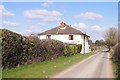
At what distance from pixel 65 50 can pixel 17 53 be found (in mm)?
20153

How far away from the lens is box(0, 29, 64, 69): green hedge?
17.4 metres

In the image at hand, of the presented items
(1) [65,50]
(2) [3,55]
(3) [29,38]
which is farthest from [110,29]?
(2) [3,55]

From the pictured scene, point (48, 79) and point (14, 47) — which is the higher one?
point (14, 47)

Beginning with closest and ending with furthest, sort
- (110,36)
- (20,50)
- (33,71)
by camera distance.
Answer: (33,71), (20,50), (110,36)

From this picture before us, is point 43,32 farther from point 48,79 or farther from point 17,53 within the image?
point 48,79

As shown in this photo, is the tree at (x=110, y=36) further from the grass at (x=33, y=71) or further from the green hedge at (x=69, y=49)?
the grass at (x=33, y=71)

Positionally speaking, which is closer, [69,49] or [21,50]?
[21,50]

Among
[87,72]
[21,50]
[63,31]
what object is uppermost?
[63,31]

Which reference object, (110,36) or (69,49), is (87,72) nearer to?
(69,49)

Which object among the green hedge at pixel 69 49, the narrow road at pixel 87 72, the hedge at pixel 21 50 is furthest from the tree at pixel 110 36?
the narrow road at pixel 87 72

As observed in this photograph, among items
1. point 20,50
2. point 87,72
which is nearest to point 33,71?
point 20,50

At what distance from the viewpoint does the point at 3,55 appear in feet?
55.4

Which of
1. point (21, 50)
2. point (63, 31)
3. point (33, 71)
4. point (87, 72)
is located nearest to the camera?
point (33, 71)

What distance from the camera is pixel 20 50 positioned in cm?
2036
